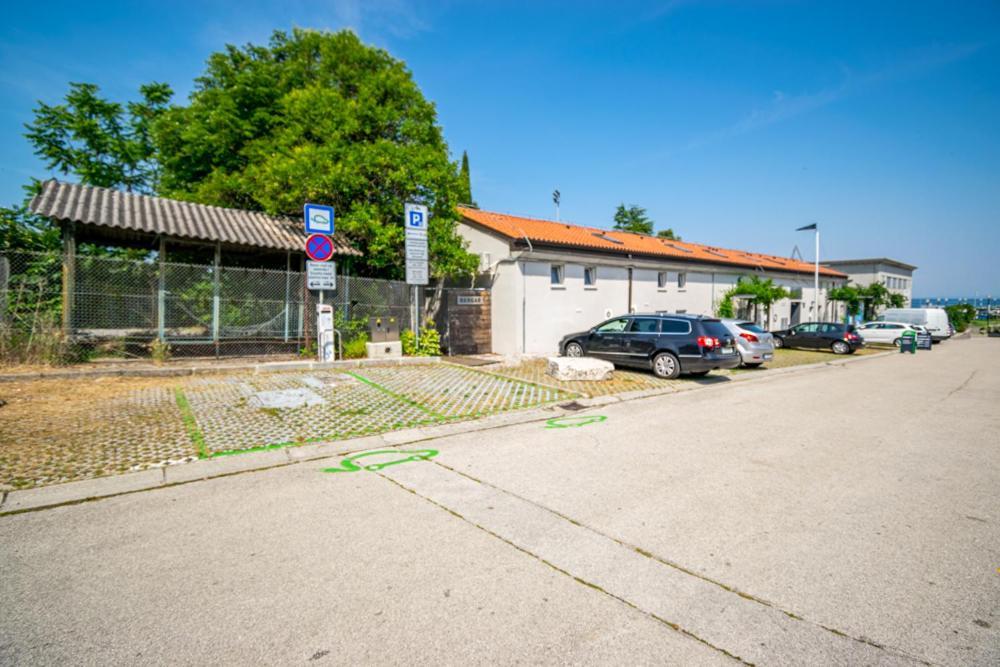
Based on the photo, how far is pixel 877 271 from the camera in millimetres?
52344

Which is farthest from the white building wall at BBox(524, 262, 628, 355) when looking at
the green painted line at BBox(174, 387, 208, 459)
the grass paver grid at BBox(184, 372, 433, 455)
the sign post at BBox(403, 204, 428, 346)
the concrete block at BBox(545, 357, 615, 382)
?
the green painted line at BBox(174, 387, 208, 459)

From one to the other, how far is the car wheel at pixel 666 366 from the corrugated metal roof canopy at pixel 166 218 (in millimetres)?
9243

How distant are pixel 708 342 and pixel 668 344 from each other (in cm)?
94

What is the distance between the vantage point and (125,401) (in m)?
7.57

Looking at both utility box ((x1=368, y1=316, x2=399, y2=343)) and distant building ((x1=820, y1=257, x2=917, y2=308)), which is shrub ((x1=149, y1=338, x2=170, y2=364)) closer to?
utility box ((x1=368, y1=316, x2=399, y2=343))

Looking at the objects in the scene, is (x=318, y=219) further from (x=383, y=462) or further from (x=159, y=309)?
(x=383, y=462)

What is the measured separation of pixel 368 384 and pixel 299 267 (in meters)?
7.35

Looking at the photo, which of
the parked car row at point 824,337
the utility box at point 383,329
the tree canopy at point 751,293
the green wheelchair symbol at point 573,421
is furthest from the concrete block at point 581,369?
the parked car row at point 824,337

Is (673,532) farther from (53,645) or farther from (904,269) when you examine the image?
(904,269)

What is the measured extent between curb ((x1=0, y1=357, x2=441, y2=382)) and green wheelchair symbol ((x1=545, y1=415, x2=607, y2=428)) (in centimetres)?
603

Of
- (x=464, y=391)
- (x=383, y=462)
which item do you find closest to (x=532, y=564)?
(x=383, y=462)

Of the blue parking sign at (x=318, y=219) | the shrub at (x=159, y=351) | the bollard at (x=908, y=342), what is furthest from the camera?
the bollard at (x=908, y=342)

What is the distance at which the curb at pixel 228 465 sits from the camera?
165 inches

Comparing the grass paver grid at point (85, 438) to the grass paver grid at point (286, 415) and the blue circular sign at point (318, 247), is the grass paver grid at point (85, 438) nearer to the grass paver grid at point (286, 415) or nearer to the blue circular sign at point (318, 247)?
the grass paver grid at point (286, 415)
